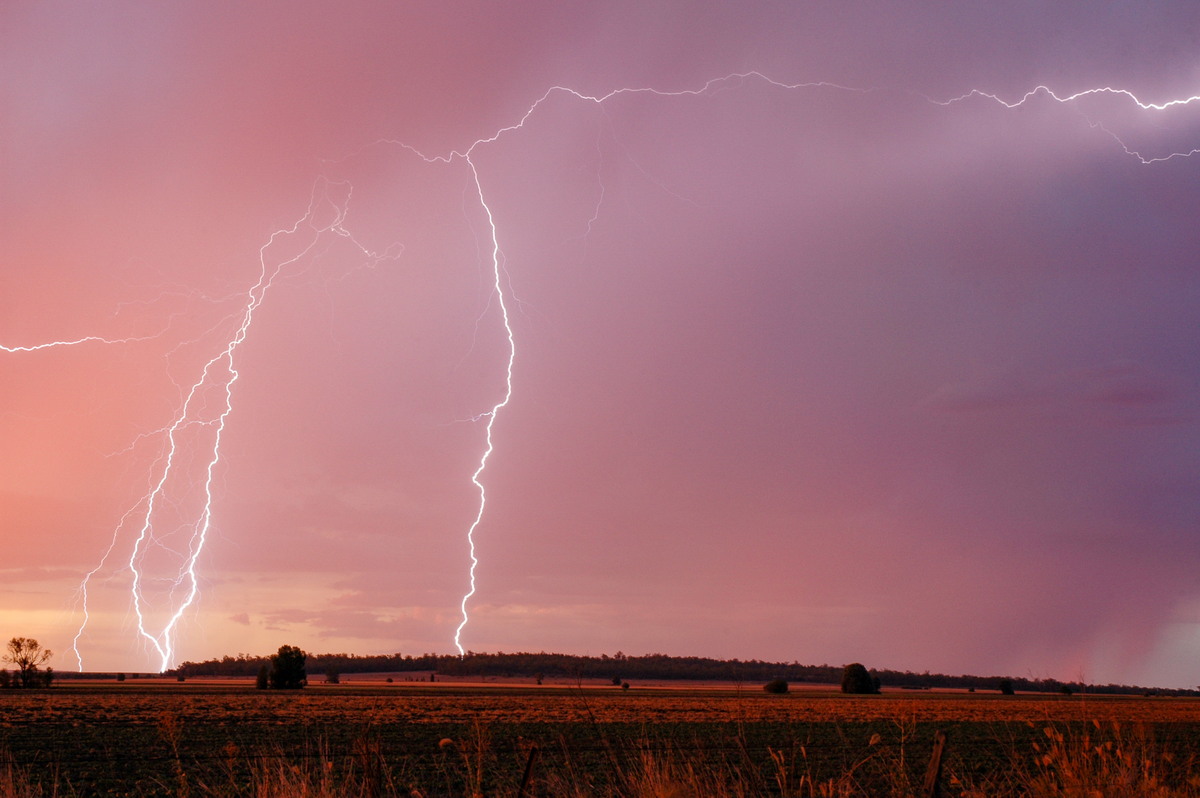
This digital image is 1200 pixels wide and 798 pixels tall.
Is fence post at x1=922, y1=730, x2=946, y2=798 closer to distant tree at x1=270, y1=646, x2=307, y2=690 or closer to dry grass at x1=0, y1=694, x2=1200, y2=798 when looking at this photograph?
dry grass at x1=0, y1=694, x2=1200, y2=798

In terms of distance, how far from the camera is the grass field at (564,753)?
6.40 meters

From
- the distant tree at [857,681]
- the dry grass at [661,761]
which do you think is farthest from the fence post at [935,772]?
the distant tree at [857,681]

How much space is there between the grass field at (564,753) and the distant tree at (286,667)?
38.1 meters

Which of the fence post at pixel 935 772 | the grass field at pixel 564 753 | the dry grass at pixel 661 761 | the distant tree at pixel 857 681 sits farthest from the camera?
the distant tree at pixel 857 681

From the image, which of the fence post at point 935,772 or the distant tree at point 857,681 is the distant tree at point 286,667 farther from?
the fence post at point 935,772

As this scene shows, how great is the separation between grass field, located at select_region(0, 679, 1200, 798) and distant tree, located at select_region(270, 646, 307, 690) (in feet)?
125

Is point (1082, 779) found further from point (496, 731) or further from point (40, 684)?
point (40, 684)

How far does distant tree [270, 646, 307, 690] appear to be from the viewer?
87688 millimetres

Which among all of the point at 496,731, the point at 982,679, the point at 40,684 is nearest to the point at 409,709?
the point at 496,731

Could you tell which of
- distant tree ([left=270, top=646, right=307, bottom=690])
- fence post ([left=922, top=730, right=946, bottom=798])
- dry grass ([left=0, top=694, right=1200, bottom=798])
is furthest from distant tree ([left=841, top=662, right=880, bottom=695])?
fence post ([left=922, top=730, right=946, bottom=798])

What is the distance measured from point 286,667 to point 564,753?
88617 millimetres

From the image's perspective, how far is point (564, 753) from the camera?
752 cm

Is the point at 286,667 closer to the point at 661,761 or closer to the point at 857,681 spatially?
the point at 857,681

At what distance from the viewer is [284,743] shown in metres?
24.8
